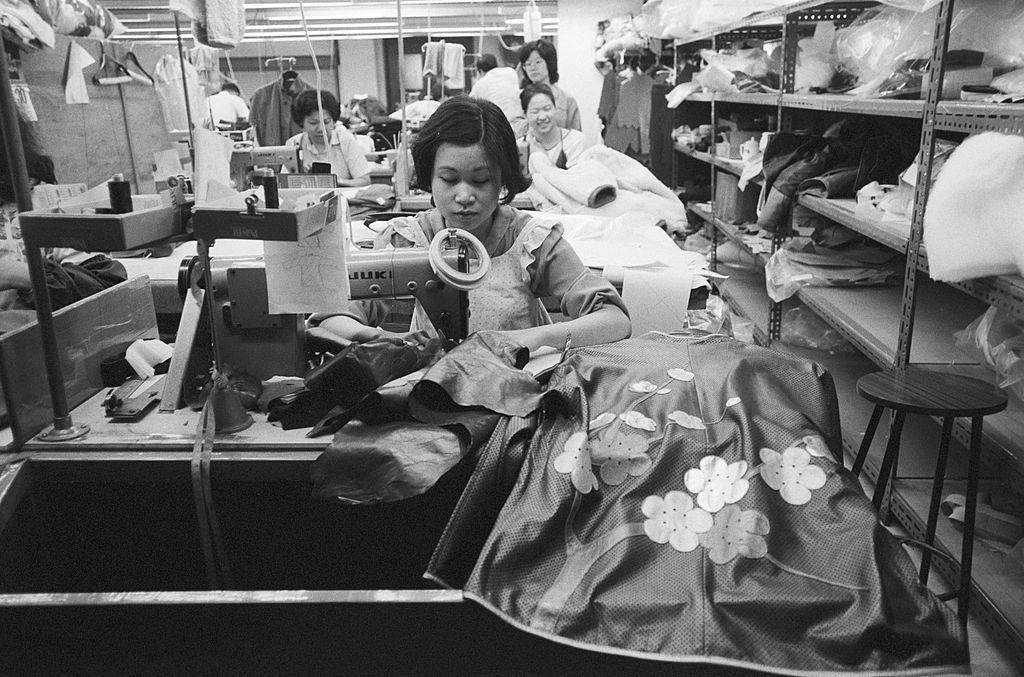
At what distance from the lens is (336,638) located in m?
0.95

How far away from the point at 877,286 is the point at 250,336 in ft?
8.44

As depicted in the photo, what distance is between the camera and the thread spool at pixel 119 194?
1.10m

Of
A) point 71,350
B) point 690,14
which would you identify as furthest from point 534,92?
point 71,350

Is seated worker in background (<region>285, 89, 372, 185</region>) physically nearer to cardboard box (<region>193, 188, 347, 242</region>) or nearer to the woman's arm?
the woman's arm

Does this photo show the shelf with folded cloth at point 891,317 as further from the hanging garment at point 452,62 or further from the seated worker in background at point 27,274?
the hanging garment at point 452,62

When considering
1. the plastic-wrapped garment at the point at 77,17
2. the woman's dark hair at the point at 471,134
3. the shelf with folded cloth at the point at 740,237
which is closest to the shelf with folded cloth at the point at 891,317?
A: the shelf with folded cloth at the point at 740,237

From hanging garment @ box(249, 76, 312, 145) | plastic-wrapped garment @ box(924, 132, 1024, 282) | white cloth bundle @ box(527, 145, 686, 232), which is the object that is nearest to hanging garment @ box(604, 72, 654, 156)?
white cloth bundle @ box(527, 145, 686, 232)

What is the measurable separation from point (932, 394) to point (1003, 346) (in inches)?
24.5

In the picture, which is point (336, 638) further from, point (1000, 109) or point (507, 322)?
point (1000, 109)

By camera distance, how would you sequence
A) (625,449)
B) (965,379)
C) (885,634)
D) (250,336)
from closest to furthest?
(885,634)
(625,449)
(250,336)
(965,379)

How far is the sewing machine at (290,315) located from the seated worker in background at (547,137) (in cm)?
307

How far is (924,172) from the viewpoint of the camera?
216cm

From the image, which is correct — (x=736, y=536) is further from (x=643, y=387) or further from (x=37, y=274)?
(x=37, y=274)

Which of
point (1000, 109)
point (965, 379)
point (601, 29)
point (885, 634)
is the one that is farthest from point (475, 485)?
point (601, 29)
